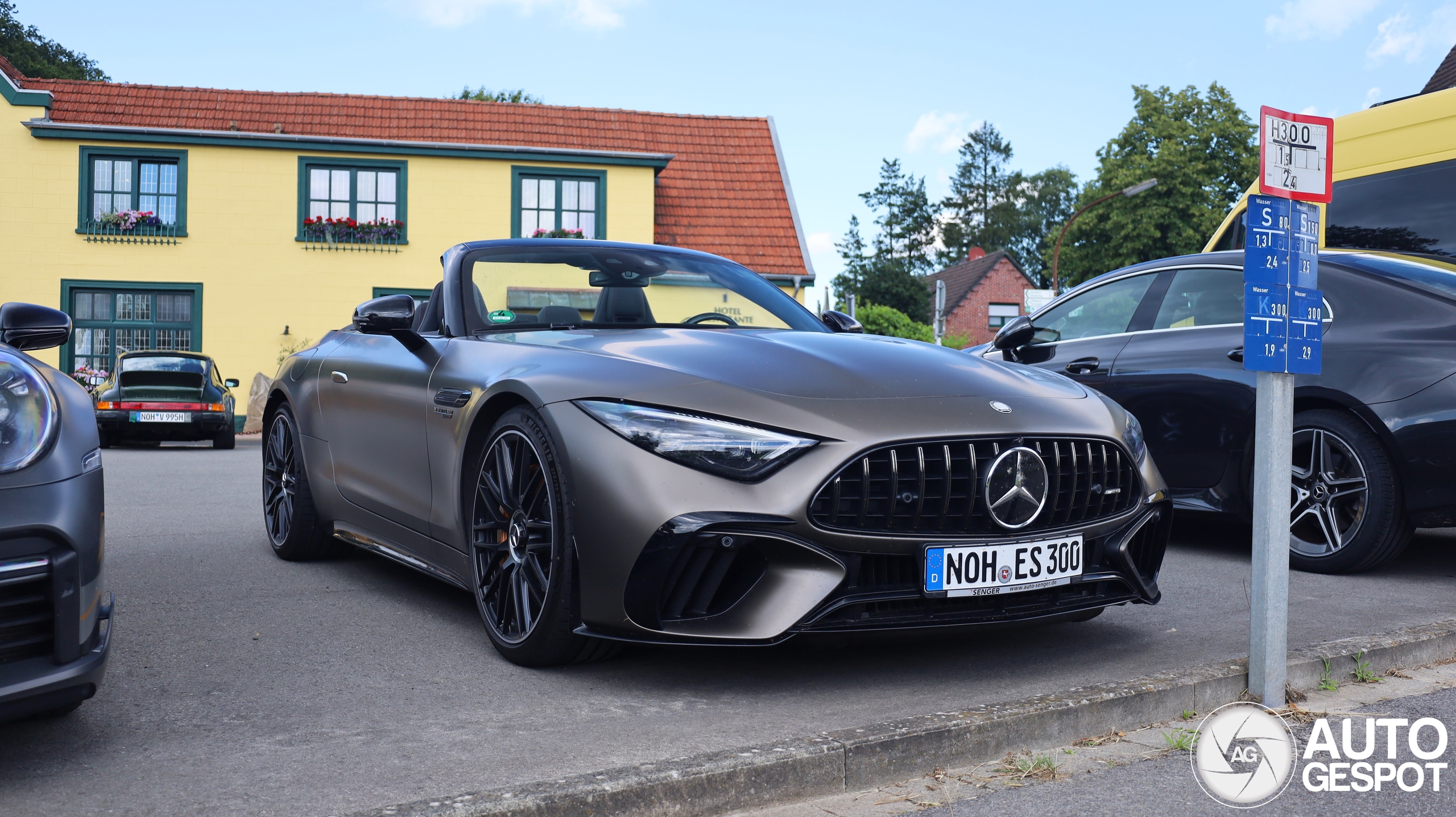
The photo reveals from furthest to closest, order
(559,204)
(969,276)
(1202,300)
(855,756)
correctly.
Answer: (969,276)
(559,204)
(1202,300)
(855,756)

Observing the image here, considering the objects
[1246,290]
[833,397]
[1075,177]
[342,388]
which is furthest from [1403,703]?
[1075,177]

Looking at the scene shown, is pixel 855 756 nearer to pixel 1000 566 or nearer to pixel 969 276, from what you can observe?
pixel 1000 566

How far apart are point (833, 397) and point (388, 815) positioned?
1.59m

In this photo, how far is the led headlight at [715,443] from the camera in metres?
3.17

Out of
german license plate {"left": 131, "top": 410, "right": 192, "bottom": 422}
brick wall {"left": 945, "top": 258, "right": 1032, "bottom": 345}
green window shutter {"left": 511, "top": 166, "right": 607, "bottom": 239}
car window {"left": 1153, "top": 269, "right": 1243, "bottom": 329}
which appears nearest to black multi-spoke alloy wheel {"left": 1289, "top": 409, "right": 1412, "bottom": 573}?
car window {"left": 1153, "top": 269, "right": 1243, "bottom": 329}

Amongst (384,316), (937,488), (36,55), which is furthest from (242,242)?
(36,55)

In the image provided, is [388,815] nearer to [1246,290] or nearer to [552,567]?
[552,567]

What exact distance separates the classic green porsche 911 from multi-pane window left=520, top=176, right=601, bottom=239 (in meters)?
8.90

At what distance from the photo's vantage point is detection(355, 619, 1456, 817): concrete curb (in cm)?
242

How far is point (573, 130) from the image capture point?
25688 millimetres

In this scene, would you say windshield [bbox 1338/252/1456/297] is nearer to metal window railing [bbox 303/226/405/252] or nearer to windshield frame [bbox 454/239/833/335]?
windshield frame [bbox 454/239/833/335]

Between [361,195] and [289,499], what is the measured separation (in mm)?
19784

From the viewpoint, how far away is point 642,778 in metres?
2.50

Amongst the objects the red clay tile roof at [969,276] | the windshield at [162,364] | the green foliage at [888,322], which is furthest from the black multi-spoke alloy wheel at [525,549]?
the red clay tile roof at [969,276]
